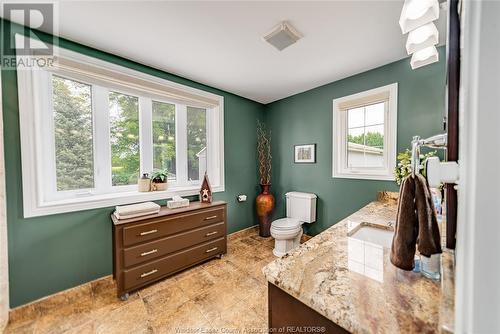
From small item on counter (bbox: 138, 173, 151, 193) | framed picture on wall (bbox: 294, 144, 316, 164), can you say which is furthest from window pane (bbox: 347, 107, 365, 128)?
small item on counter (bbox: 138, 173, 151, 193)

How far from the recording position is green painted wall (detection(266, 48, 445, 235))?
181cm

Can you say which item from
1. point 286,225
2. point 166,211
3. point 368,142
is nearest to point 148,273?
point 166,211

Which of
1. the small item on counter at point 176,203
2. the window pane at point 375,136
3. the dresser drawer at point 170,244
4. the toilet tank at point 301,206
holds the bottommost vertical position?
the dresser drawer at point 170,244

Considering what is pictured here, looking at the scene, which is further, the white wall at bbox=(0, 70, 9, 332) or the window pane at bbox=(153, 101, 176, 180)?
the window pane at bbox=(153, 101, 176, 180)

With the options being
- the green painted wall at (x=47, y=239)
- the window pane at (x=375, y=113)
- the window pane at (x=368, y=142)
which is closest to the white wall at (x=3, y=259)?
the green painted wall at (x=47, y=239)

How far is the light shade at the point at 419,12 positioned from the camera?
1.03 m

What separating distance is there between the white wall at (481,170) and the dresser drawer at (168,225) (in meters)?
A: 1.96

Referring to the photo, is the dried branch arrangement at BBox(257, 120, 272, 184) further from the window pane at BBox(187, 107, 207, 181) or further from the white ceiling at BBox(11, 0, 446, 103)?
the white ceiling at BBox(11, 0, 446, 103)

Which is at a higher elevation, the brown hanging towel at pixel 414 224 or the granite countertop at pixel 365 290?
the brown hanging towel at pixel 414 224

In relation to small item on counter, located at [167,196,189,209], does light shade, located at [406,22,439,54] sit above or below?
above

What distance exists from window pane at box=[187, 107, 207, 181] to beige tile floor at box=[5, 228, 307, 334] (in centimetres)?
130

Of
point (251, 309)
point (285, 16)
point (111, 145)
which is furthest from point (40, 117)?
point (251, 309)

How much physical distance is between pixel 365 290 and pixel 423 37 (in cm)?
163

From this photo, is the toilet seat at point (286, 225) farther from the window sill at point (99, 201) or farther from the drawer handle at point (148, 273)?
the drawer handle at point (148, 273)
